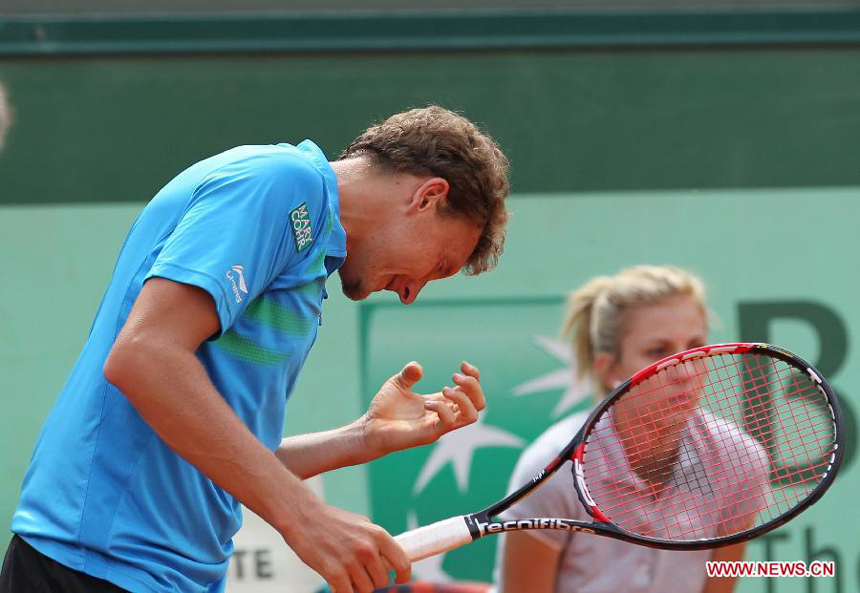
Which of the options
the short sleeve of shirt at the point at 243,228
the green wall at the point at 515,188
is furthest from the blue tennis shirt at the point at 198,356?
the green wall at the point at 515,188

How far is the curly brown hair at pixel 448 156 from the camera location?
2.16 meters

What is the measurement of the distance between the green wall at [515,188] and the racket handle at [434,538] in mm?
1946

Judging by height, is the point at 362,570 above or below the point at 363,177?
below

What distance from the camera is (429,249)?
7.21 ft

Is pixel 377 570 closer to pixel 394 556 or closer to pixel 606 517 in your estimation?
pixel 394 556

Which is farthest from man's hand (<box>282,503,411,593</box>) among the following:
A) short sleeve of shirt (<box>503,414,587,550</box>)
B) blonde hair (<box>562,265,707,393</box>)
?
blonde hair (<box>562,265,707,393</box>)

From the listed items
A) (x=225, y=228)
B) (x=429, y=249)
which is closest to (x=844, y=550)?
(x=429, y=249)

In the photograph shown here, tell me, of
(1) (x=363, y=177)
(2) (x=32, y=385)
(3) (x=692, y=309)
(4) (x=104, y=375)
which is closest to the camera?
(4) (x=104, y=375)

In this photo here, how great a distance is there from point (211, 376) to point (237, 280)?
19 cm

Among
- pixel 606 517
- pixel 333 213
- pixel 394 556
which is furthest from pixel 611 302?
pixel 394 556

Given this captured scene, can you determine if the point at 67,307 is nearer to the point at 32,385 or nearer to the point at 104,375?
the point at 32,385

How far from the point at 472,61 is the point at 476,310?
0.82m

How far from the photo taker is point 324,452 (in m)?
2.38

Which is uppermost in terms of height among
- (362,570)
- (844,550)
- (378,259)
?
(378,259)
